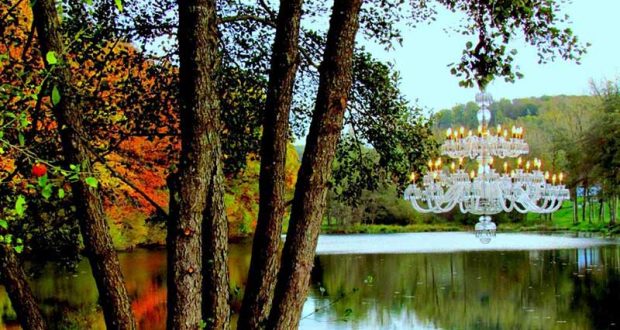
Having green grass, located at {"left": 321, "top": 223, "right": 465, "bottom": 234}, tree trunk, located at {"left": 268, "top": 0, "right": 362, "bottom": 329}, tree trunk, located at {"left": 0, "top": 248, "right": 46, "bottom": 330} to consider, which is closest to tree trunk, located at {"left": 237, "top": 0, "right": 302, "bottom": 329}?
tree trunk, located at {"left": 268, "top": 0, "right": 362, "bottom": 329}

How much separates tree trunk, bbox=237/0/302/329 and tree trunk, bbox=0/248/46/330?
2206 millimetres

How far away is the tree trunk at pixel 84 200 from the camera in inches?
143

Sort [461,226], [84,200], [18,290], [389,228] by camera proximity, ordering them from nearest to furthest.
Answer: [84,200]
[18,290]
[461,226]
[389,228]

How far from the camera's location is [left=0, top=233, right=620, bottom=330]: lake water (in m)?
12.1

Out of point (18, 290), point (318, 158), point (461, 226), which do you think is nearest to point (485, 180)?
point (18, 290)

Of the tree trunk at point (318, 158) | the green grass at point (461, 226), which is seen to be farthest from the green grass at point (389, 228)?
the tree trunk at point (318, 158)

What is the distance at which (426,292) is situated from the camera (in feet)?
51.4

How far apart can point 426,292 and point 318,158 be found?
13.0 metres

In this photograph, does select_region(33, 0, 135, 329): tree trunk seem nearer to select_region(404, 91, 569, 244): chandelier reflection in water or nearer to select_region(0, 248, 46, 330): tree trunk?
select_region(0, 248, 46, 330): tree trunk

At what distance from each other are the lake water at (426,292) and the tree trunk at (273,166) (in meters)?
5.39

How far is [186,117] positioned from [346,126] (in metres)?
2.56

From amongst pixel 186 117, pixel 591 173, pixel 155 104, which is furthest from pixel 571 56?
pixel 591 173

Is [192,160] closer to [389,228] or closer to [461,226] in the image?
[389,228]

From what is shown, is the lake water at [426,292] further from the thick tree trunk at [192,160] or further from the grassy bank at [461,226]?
the grassy bank at [461,226]
